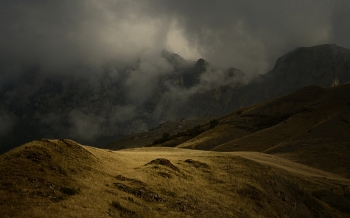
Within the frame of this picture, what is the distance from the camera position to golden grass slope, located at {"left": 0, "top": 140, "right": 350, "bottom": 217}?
15.8 metres

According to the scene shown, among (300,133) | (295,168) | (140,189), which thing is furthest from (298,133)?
(140,189)

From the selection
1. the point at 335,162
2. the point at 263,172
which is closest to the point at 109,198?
the point at 263,172

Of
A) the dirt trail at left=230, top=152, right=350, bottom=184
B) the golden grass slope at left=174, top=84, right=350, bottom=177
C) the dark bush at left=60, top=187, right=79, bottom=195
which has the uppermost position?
the golden grass slope at left=174, top=84, right=350, bottom=177

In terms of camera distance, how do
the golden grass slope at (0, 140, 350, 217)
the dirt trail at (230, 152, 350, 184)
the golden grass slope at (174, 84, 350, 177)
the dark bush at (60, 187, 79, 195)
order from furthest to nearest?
the golden grass slope at (174, 84, 350, 177) < the dirt trail at (230, 152, 350, 184) < the dark bush at (60, 187, 79, 195) < the golden grass slope at (0, 140, 350, 217)

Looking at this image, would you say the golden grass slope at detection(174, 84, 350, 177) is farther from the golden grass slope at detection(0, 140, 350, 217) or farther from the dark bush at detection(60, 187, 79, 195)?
the dark bush at detection(60, 187, 79, 195)

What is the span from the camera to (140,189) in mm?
20859

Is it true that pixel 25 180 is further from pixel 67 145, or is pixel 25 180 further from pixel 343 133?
pixel 343 133

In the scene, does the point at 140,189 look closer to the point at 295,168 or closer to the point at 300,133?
the point at 295,168

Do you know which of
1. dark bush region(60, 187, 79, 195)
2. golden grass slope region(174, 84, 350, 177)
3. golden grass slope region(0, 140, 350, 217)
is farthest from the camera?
golden grass slope region(174, 84, 350, 177)

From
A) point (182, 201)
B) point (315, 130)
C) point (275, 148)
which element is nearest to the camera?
point (182, 201)

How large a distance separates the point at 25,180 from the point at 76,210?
13.3ft

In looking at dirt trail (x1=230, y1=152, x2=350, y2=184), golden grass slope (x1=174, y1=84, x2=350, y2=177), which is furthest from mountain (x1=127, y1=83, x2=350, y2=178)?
dirt trail (x1=230, y1=152, x2=350, y2=184)

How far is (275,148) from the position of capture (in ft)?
229

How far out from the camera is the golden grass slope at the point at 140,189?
52.0ft
